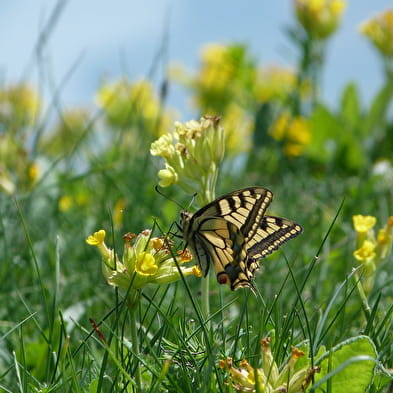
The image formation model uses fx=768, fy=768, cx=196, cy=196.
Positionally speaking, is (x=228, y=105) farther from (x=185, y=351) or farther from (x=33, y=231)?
(x=185, y=351)

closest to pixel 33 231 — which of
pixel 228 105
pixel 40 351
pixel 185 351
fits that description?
pixel 40 351

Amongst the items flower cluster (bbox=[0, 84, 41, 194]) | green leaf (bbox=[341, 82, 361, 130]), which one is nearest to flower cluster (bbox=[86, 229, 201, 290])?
flower cluster (bbox=[0, 84, 41, 194])

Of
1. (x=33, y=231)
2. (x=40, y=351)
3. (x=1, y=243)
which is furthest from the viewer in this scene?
(x=33, y=231)

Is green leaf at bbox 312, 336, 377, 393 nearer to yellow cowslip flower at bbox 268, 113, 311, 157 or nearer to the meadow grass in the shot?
the meadow grass

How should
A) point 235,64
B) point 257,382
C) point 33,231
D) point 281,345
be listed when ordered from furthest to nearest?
point 235,64
point 33,231
point 281,345
point 257,382

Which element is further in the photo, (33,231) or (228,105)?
(228,105)

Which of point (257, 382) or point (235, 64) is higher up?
point (235, 64)

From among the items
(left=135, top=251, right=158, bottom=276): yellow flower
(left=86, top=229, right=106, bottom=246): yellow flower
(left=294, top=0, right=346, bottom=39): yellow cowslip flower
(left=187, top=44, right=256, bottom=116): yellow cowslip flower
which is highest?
(left=294, top=0, right=346, bottom=39): yellow cowslip flower
